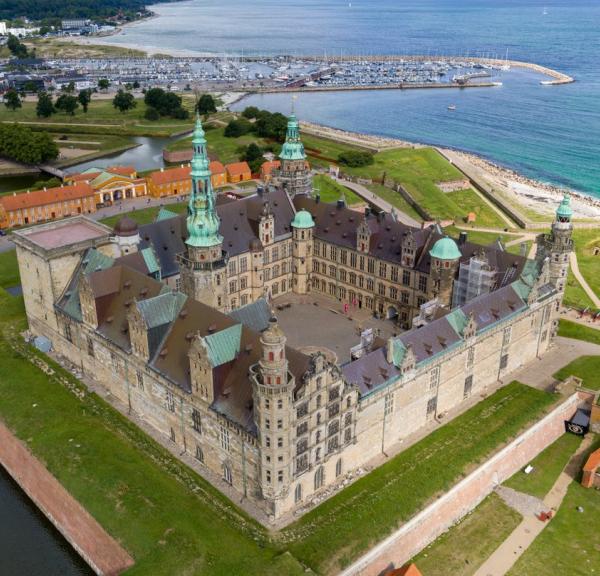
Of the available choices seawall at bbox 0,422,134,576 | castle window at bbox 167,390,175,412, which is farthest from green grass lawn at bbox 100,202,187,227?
castle window at bbox 167,390,175,412

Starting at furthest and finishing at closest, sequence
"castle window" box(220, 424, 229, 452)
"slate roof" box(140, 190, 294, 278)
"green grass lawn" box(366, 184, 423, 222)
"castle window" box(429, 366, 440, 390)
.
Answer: "green grass lawn" box(366, 184, 423, 222)
"slate roof" box(140, 190, 294, 278)
"castle window" box(429, 366, 440, 390)
"castle window" box(220, 424, 229, 452)

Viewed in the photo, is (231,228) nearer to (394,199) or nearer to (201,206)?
(201,206)

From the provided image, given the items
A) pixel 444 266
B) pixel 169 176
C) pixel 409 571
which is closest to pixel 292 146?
pixel 444 266

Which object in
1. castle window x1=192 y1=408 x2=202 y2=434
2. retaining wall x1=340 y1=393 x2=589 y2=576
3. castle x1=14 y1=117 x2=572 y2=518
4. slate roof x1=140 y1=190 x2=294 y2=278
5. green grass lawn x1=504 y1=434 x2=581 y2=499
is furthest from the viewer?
slate roof x1=140 y1=190 x2=294 y2=278

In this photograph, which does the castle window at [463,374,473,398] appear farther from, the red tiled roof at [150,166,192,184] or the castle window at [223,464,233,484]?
the red tiled roof at [150,166,192,184]

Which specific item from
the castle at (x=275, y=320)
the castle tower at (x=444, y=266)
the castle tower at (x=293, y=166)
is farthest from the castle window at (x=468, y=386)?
the castle tower at (x=293, y=166)

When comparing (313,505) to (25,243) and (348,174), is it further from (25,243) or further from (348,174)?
(348,174)
